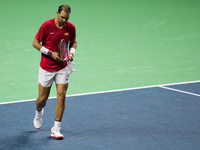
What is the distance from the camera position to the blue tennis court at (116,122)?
16.1ft

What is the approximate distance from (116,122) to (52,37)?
5.84 ft

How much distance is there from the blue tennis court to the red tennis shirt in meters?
1.03

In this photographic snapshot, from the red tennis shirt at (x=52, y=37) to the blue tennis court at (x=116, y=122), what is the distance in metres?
1.03

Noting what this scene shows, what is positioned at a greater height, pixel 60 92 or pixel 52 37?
pixel 52 37

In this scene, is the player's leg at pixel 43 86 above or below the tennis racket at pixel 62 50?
below

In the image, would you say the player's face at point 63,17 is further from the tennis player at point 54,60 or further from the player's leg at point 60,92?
the player's leg at point 60,92

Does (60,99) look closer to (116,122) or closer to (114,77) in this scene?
(116,122)

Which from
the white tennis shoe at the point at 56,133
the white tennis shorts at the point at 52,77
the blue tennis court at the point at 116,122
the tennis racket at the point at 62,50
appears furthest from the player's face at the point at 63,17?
the blue tennis court at the point at 116,122

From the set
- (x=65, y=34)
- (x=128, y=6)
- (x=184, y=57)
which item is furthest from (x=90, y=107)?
(x=128, y=6)

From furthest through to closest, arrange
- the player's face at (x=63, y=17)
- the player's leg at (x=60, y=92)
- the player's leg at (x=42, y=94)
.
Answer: the player's leg at (x=42, y=94), the player's leg at (x=60, y=92), the player's face at (x=63, y=17)

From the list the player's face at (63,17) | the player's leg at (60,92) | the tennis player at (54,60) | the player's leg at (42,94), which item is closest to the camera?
the player's face at (63,17)

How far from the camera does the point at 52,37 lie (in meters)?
5.03

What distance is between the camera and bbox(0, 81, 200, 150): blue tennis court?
4.91 m

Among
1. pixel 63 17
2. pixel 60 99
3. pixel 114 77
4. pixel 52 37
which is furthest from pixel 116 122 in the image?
pixel 114 77
